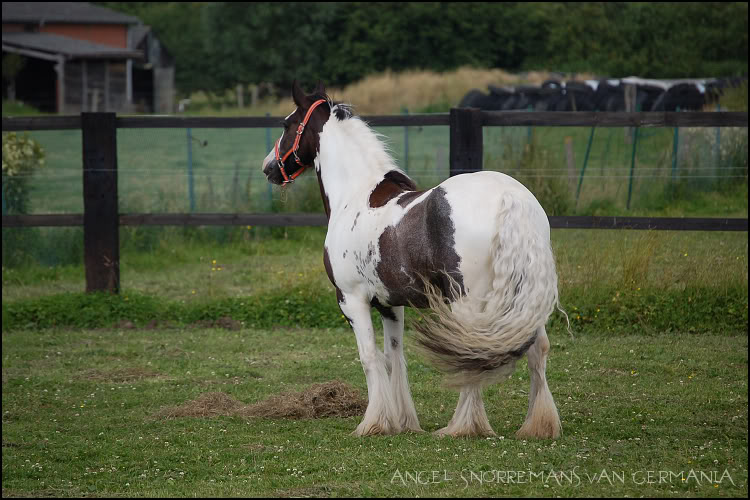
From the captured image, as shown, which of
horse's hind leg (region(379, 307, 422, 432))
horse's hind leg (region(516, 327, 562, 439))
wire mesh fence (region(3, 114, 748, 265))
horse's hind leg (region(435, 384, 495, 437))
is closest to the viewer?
horse's hind leg (region(516, 327, 562, 439))

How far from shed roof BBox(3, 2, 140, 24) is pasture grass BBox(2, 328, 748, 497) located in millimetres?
40357

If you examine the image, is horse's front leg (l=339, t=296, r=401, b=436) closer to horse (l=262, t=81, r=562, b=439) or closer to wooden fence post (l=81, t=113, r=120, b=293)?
horse (l=262, t=81, r=562, b=439)

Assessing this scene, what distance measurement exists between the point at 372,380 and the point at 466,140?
12.4 feet

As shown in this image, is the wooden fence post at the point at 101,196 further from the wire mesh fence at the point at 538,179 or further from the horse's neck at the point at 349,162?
the horse's neck at the point at 349,162

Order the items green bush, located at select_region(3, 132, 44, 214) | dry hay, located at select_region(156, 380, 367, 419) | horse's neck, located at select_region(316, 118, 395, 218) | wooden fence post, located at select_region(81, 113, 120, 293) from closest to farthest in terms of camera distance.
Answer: horse's neck, located at select_region(316, 118, 395, 218) < dry hay, located at select_region(156, 380, 367, 419) < wooden fence post, located at select_region(81, 113, 120, 293) < green bush, located at select_region(3, 132, 44, 214)

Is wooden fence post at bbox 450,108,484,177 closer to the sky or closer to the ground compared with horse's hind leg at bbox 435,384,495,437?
closer to the sky

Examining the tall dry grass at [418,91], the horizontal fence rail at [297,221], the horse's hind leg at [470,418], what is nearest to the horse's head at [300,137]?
the horse's hind leg at [470,418]

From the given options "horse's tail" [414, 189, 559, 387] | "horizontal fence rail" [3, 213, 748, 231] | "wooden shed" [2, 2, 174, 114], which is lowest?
"horse's tail" [414, 189, 559, 387]

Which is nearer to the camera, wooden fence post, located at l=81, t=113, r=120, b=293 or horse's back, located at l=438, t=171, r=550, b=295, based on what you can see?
horse's back, located at l=438, t=171, r=550, b=295

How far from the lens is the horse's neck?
5.68 m

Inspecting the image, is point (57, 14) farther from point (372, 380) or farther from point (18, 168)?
point (372, 380)

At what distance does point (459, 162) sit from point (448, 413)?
10.8 ft

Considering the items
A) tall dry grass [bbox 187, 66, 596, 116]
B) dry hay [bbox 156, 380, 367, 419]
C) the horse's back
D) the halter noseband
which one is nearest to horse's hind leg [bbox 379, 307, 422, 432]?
dry hay [bbox 156, 380, 367, 419]

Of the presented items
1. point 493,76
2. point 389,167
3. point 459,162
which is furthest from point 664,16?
point 389,167
